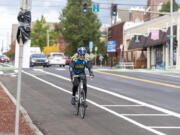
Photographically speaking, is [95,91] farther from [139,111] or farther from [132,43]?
[132,43]

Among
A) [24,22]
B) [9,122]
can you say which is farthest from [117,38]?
[24,22]

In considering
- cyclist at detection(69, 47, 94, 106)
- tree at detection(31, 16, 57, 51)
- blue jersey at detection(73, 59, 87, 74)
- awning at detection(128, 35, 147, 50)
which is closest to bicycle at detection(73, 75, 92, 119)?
cyclist at detection(69, 47, 94, 106)

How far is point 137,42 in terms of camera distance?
6050cm

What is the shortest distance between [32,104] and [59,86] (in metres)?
7.11

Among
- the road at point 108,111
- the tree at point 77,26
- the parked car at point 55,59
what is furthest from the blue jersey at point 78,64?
the tree at point 77,26

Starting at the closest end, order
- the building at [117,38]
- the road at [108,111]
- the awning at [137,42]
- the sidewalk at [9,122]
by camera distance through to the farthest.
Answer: the sidewalk at [9,122] < the road at [108,111] < the awning at [137,42] < the building at [117,38]

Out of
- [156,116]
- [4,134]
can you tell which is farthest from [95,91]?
[4,134]

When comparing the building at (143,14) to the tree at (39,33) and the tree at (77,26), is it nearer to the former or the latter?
the tree at (77,26)

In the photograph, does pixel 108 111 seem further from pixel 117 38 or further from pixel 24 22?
pixel 117 38

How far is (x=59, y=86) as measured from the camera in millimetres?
22250

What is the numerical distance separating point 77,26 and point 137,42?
25.9 m

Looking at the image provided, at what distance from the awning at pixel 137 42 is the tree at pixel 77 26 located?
848 inches

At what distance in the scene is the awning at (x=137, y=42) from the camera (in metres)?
58.6

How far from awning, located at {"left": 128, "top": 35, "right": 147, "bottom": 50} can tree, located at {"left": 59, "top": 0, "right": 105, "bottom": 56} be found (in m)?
21.5
